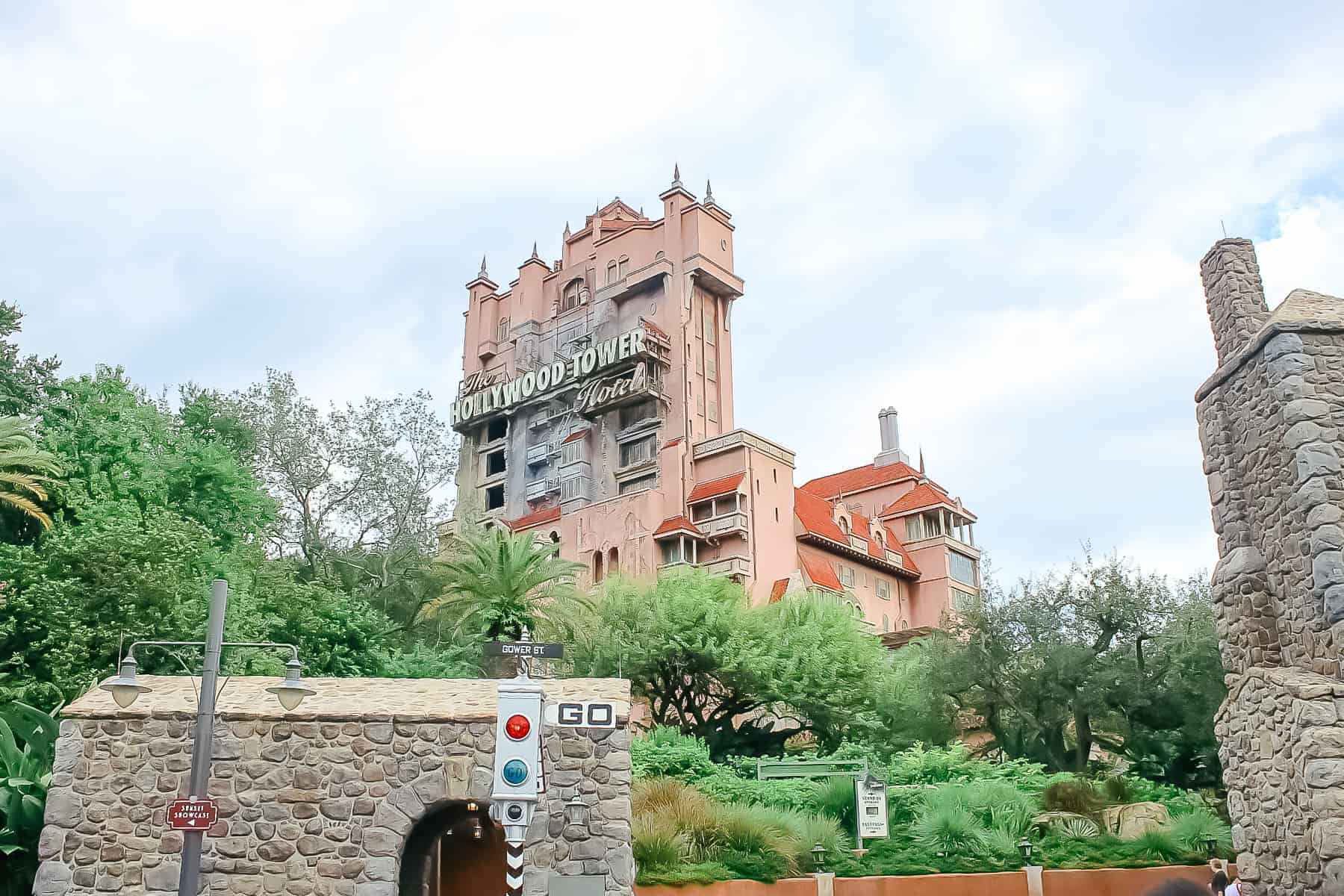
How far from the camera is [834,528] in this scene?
159 feet

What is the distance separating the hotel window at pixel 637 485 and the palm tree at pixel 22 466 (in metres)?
25.0

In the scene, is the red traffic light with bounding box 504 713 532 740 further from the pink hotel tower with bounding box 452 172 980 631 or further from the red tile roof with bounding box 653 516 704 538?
the red tile roof with bounding box 653 516 704 538

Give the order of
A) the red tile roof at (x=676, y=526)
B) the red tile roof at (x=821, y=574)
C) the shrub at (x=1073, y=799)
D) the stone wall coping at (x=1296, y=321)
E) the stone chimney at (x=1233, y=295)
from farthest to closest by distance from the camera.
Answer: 1. the red tile roof at (x=821, y=574)
2. the red tile roof at (x=676, y=526)
3. the shrub at (x=1073, y=799)
4. the stone chimney at (x=1233, y=295)
5. the stone wall coping at (x=1296, y=321)

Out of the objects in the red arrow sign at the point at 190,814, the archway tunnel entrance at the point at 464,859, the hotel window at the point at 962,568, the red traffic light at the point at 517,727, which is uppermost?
the hotel window at the point at 962,568

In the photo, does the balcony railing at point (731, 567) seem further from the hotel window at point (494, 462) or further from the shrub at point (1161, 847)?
the shrub at point (1161, 847)

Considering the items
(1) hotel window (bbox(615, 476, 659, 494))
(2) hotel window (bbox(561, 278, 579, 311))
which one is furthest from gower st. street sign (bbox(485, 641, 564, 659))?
A: (2) hotel window (bbox(561, 278, 579, 311))

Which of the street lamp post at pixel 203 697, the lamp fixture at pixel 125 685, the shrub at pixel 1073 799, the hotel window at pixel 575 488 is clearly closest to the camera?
the street lamp post at pixel 203 697

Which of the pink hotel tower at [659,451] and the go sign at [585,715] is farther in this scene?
the pink hotel tower at [659,451]

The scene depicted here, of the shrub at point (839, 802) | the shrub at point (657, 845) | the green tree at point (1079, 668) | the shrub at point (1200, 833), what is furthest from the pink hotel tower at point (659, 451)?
the shrub at point (657, 845)

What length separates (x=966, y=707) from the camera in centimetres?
2828

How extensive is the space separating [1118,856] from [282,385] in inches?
1208

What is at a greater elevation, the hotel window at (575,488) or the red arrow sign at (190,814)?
Answer: the hotel window at (575,488)

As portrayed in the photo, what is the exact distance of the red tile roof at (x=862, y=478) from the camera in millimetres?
55062

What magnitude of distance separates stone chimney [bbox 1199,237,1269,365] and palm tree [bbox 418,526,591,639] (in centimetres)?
1696
